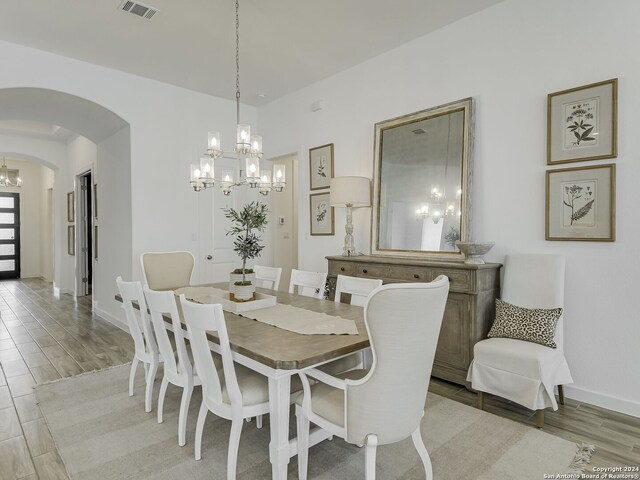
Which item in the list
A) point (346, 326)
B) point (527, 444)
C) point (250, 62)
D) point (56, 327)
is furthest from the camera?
point (56, 327)

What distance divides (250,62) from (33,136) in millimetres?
5539

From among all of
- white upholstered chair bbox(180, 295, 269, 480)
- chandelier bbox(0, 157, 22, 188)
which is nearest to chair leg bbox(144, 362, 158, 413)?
white upholstered chair bbox(180, 295, 269, 480)

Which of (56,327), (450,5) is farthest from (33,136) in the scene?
(450,5)

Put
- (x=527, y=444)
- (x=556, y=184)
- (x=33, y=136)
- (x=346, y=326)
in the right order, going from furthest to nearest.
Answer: (x=33, y=136)
(x=556, y=184)
(x=527, y=444)
(x=346, y=326)

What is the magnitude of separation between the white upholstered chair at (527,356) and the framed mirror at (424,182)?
538 mm

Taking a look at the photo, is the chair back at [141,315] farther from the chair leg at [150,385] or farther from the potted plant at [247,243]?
the potted plant at [247,243]

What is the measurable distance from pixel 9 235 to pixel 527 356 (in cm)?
1183

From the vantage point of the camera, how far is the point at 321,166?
4746mm

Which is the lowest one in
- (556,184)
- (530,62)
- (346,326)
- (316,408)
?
(316,408)

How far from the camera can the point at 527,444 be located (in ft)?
7.16

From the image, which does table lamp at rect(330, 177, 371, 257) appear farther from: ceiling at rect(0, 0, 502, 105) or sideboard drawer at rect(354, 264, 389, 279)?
ceiling at rect(0, 0, 502, 105)

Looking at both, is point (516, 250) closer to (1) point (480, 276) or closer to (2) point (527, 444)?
(1) point (480, 276)

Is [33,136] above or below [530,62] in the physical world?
above

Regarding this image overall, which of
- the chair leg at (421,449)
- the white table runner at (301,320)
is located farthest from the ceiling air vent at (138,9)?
the chair leg at (421,449)
